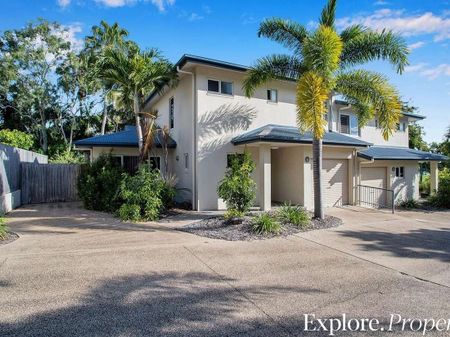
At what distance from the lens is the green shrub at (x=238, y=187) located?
9773 millimetres

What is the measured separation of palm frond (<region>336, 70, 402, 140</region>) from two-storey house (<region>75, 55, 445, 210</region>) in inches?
117

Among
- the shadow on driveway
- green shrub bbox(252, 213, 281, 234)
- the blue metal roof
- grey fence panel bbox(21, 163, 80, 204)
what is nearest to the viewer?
the shadow on driveway

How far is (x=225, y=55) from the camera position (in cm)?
1349

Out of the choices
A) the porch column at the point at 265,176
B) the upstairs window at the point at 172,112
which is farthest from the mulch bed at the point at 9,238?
the upstairs window at the point at 172,112

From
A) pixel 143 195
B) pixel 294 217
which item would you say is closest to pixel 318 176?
pixel 294 217

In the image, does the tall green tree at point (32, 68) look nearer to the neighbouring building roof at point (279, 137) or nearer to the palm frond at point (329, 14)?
the neighbouring building roof at point (279, 137)

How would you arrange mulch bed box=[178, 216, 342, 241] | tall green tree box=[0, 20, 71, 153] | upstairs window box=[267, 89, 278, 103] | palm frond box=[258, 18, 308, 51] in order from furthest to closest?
tall green tree box=[0, 20, 71, 153] < upstairs window box=[267, 89, 278, 103] < palm frond box=[258, 18, 308, 51] < mulch bed box=[178, 216, 342, 241]

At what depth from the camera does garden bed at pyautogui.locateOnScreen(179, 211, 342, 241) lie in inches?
342

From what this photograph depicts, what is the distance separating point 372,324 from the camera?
3947 mm

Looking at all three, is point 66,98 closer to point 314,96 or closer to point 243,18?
point 243,18

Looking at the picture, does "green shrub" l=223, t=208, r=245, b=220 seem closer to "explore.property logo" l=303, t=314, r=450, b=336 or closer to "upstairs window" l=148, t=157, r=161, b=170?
"explore.property logo" l=303, t=314, r=450, b=336

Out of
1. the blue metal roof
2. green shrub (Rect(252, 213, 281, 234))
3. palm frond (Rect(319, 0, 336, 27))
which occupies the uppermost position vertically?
palm frond (Rect(319, 0, 336, 27))

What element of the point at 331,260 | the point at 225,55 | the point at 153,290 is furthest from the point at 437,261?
the point at 225,55

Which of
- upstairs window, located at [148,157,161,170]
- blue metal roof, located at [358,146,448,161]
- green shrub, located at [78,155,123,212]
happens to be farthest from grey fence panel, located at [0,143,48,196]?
blue metal roof, located at [358,146,448,161]
